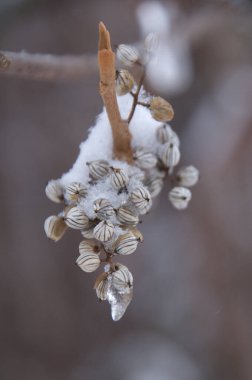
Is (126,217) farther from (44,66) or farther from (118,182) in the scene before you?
(44,66)

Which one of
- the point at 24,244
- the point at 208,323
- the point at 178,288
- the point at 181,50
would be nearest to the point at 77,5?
the point at 181,50

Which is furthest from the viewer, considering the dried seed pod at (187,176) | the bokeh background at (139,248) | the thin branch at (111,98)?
the bokeh background at (139,248)

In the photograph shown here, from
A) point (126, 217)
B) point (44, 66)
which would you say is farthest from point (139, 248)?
point (126, 217)

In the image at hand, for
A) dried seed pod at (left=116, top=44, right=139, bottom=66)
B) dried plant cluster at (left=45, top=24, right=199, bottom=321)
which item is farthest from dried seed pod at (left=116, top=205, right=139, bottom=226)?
dried seed pod at (left=116, top=44, right=139, bottom=66)

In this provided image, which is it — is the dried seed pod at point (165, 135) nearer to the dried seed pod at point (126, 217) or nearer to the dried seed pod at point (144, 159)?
the dried seed pod at point (144, 159)

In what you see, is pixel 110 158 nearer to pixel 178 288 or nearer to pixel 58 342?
pixel 178 288

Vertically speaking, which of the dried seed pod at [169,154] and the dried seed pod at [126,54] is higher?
the dried seed pod at [126,54]

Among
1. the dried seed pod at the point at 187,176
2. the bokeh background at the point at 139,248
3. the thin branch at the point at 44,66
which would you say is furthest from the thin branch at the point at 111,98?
the bokeh background at the point at 139,248

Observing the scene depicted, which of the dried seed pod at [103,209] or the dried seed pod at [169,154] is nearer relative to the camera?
the dried seed pod at [103,209]
